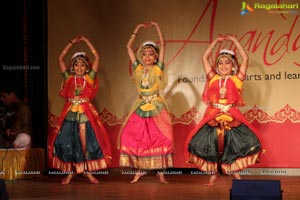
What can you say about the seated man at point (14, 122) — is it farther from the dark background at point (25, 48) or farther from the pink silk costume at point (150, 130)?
the pink silk costume at point (150, 130)

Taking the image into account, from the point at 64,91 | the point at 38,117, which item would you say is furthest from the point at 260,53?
the point at 38,117

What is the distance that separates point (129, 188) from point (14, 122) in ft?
5.54

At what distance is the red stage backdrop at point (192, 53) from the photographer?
642 cm

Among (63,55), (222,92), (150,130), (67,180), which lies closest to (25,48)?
(63,55)

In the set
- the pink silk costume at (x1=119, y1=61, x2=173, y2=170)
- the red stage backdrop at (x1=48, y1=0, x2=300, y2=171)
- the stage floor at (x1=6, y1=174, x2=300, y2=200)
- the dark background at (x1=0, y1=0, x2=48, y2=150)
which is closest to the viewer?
the stage floor at (x1=6, y1=174, x2=300, y2=200)

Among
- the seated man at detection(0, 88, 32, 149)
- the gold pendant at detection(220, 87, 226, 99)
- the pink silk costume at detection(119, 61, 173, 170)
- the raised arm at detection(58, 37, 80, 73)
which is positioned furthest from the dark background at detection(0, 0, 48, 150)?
the gold pendant at detection(220, 87, 226, 99)

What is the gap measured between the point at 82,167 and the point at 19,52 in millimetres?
1623

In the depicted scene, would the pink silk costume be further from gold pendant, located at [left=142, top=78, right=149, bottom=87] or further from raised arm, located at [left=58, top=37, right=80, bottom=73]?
raised arm, located at [left=58, top=37, right=80, bottom=73]

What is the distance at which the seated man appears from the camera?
6535 mm

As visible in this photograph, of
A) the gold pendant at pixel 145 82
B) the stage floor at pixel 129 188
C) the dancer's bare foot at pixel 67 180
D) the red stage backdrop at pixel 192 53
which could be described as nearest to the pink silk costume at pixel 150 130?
the gold pendant at pixel 145 82

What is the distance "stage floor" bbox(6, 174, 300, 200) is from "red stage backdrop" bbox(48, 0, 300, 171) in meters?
0.44

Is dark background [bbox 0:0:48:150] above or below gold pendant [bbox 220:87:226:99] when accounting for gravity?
above

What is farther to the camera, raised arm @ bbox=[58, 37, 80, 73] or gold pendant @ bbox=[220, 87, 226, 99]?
raised arm @ bbox=[58, 37, 80, 73]

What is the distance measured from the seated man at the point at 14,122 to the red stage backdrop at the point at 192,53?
13.8 inches
